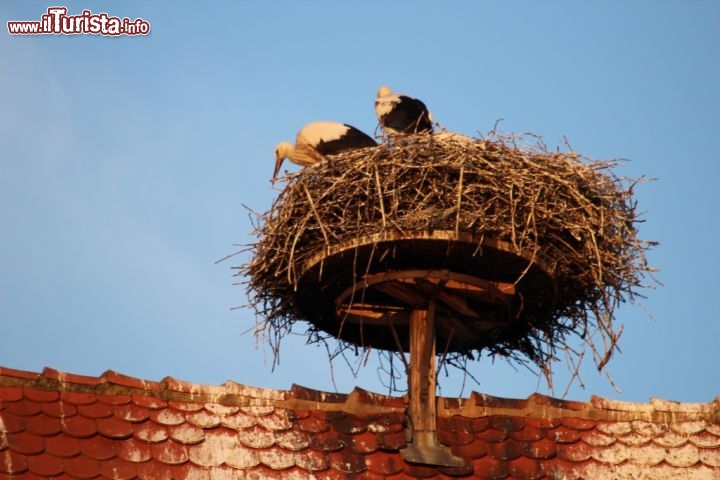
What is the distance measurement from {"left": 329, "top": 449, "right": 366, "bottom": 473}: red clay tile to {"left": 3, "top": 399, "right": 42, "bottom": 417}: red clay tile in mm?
1612

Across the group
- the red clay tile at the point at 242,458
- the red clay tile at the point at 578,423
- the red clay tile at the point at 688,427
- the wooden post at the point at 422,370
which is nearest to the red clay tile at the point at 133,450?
the red clay tile at the point at 242,458

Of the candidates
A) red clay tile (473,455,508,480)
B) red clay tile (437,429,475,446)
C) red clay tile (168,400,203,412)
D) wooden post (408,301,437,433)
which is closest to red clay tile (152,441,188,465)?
red clay tile (168,400,203,412)

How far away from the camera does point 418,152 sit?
7.91 meters

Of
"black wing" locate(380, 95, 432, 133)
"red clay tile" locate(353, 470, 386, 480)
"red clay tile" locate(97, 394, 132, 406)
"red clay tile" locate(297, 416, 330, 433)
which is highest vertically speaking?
"black wing" locate(380, 95, 432, 133)

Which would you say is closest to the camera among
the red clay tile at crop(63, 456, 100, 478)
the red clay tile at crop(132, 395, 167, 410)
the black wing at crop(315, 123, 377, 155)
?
the red clay tile at crop(63, 456, 100, 478)

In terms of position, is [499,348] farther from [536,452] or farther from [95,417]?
[95,417]

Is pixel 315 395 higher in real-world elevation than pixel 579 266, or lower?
lower

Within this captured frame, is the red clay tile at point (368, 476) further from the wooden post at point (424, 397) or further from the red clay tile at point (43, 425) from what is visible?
the red clay tile at point (43, 425)

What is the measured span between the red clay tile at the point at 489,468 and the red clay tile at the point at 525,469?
0.14 ft

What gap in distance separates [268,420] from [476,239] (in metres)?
1.61

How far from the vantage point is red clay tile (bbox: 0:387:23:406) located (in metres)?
6.50

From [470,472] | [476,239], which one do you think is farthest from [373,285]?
[470,472]

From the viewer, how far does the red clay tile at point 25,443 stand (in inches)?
241

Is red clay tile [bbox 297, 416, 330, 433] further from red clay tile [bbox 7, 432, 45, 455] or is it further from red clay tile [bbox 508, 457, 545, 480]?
red clay tile [bbox 7, 432, 45, 455]
